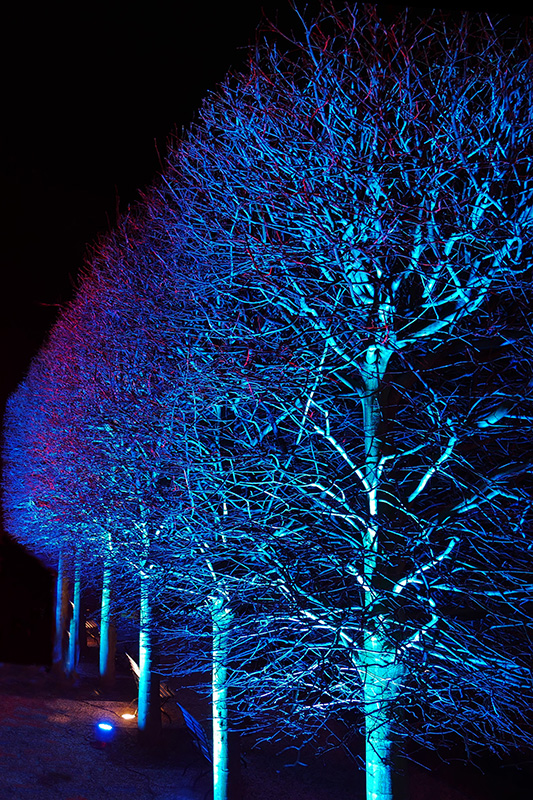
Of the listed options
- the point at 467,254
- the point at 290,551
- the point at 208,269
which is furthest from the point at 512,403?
the point at 208,269

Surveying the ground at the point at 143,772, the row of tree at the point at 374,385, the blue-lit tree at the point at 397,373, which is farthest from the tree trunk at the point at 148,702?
the blue-lit tree at the point at 397,373

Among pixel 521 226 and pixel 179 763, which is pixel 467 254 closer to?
pixel 521 226

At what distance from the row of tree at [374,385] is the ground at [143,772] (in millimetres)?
3157

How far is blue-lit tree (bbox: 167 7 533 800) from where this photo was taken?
19.4 feet

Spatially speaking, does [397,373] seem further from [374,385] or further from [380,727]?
[380,727]

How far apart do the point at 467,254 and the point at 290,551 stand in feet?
11.3

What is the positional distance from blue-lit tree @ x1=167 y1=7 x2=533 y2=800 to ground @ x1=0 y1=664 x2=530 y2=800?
5044mm

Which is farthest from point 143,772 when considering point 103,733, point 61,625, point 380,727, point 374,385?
point 374,385

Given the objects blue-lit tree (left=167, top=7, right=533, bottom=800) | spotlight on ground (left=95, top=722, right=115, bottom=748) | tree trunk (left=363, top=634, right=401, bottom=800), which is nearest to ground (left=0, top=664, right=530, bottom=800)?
spotlight on ground (left=95, top=722, right=115, bottom=748)

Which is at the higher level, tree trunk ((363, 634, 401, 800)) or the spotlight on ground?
tree trunk ((363, 634, 401, 800))

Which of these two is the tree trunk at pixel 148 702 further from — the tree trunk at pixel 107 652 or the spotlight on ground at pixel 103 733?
the tree trunk at pixel 107 652

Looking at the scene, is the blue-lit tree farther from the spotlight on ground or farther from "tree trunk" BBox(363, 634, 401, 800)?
Result: the spotlight on ground

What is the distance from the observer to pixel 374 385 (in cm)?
707

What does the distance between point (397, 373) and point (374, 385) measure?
29.9 inches
